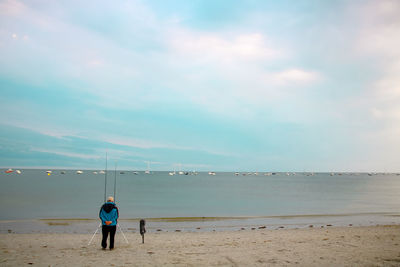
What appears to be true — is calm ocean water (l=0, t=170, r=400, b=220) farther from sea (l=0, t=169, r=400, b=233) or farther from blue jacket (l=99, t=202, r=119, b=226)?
blue jacket (l=99, t=202, r=119, b=226)

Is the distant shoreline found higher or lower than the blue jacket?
lower

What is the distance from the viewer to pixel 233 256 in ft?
34.6

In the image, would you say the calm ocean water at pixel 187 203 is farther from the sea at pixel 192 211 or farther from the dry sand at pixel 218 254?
the dry sand at pixel 218 254

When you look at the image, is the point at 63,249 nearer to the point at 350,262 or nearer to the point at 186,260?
the point at 186,260

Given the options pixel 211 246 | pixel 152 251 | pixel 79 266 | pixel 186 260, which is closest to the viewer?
pixel 79 266

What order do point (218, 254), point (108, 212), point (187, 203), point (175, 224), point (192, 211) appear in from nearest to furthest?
point (218, 254), point (108, 212), point (175, 224), point (192, 211), point (187, 203)

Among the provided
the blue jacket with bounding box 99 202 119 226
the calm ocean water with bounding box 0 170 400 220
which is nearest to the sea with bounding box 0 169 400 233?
the calm ocean water with bounding box 0 170 400 220

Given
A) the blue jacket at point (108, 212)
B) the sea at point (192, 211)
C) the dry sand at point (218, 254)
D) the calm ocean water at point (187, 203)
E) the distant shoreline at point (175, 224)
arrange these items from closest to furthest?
the dry sand at point (218, 254), the blue jacket at point (108, 212), the distant shoreline at point (175, 224), the sea at point (192, 211), the calm ocean water at point (187, 203)

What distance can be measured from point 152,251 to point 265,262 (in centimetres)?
453

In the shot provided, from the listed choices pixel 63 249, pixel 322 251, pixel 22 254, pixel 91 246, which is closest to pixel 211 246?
pixel 322 251

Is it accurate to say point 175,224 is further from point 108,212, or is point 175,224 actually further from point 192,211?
point 108,212

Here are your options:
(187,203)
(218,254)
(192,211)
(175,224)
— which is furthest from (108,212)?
(187,203)

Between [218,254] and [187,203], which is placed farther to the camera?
[187,203]

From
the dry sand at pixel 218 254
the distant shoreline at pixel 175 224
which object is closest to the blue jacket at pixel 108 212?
the dry sand at pixel 218 254
